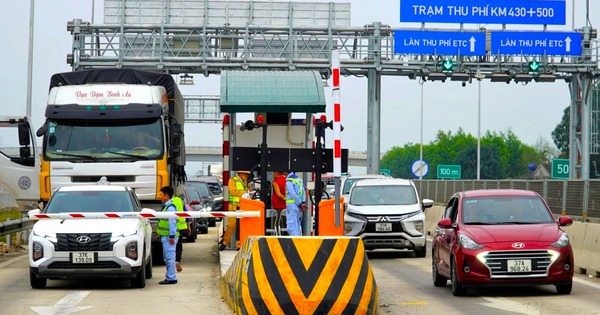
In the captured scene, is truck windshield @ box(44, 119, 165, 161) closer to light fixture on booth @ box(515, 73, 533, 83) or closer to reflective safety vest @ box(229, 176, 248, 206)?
reflective safety vest @ box(229, 176, 248, 206)

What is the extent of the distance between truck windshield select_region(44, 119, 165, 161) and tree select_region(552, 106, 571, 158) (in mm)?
143704

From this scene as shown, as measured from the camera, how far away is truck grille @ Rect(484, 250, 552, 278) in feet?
53.6

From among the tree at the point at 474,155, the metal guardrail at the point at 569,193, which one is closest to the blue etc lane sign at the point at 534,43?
the metal guardrail at the point at 569,193

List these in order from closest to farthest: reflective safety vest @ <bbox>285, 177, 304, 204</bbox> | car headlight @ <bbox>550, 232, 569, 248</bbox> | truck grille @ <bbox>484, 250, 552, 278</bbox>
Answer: truck grille @ <bbox>484, 250, 552, 278</bbox>
car headlight @ <bbox>550, 232, 569, 248</bbox>
reflective safety vest @ <bbox>285, 177, 304, 204</bbox>

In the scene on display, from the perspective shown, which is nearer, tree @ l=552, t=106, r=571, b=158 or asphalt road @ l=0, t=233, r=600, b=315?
asphalt road @ l=0, t=233, r=600, b=315

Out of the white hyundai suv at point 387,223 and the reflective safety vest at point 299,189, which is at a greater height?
the reflective safety vest at point 299,189

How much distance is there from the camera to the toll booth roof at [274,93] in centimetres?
2309

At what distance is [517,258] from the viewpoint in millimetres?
16344

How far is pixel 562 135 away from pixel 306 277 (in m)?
162

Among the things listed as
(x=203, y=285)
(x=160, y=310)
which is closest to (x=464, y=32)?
(x=203, y=285)

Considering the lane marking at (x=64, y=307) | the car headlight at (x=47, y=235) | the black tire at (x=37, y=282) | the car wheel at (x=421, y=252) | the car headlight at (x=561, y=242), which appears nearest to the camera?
the lane marking at (x=64, y=307)

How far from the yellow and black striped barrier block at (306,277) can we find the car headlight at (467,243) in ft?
11.9

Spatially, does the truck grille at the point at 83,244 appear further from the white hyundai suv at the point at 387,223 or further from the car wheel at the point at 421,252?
the car wheel at the point at 421,252

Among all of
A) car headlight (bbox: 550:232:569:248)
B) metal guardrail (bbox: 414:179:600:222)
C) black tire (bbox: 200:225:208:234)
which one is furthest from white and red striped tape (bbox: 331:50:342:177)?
black tire (bbox: 200:225:208:234)
